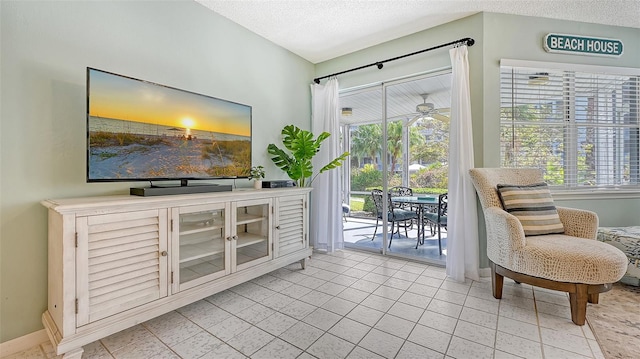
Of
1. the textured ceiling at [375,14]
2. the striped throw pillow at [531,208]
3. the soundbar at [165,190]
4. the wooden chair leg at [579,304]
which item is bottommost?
the wooden chair leg at [579,304]

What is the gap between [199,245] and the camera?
6.69 feet

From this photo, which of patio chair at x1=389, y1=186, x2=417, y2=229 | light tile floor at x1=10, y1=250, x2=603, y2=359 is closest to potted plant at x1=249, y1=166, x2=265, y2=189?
light tile floor at x1=10, y1=250, x2=603, y2=359

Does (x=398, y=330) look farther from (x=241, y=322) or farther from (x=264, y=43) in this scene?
(x=264, y=43)

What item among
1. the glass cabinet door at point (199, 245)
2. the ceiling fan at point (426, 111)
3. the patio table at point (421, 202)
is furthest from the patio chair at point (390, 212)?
the glass cabinet door at point (199, 245)

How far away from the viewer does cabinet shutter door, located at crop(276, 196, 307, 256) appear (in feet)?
8.75

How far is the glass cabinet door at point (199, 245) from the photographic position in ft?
6.12

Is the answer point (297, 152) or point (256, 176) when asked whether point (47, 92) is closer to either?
point (256, 176)

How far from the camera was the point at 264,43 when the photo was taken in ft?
10.4

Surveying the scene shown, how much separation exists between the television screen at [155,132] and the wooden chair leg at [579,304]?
284 centimetres

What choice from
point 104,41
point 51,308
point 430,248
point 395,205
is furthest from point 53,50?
point 430,248

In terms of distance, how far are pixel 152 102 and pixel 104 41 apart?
527 mm

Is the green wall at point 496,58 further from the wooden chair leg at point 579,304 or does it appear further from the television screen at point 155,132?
the television screen at point 155,132

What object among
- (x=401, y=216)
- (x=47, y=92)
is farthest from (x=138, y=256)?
(x=401, y=216)

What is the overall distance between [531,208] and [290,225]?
2.21 metres
